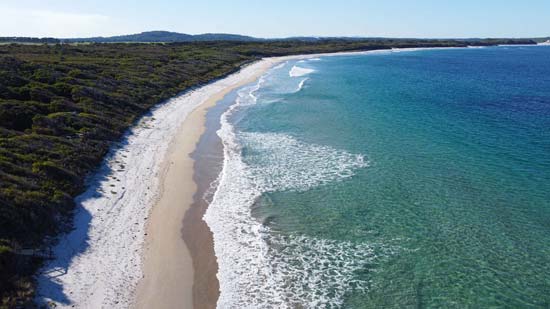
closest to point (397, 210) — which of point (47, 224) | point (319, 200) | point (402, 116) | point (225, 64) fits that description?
point (319, 200)

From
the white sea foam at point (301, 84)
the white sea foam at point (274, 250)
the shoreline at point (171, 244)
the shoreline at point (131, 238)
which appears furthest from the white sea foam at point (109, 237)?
the white sea foam at point (301, 84)

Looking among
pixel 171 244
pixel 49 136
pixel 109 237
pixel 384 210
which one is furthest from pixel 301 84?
pixel 109 237

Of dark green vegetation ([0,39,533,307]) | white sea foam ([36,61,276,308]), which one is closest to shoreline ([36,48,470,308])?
white sea foam ([36,61,276,308])

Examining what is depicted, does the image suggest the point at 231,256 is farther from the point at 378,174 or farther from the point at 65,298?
the point at 378,174

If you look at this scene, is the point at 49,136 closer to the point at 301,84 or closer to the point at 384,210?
the point at 384,210

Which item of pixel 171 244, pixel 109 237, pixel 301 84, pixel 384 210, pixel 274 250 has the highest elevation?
pixel 301 84

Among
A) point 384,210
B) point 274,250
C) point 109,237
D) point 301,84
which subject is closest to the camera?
point 274,250

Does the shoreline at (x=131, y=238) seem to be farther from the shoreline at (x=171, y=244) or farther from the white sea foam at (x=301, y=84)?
the white sea foam at (x=301, y=84)

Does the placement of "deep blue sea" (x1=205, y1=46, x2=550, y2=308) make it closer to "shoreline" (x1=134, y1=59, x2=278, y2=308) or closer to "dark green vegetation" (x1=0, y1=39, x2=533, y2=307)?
"shoreline" (x1=134, y1=59, x2=278, y2=308)
